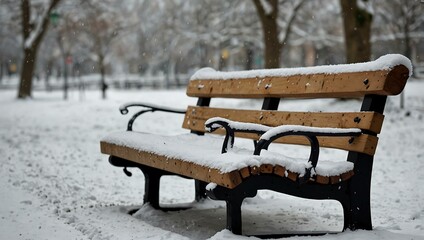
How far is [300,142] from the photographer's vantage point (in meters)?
4.50

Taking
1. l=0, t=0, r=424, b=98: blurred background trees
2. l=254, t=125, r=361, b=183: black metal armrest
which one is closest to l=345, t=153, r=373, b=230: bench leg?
l=254, t=125, r=361, b=183: black metal armrest

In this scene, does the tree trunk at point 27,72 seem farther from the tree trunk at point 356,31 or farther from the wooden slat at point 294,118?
the wooden slat at point 294,118

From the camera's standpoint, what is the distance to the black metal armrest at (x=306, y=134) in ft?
11.9

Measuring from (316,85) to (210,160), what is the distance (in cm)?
106

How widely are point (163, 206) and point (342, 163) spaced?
2.02 m

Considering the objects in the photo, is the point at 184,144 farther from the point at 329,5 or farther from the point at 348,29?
the point at 329,5

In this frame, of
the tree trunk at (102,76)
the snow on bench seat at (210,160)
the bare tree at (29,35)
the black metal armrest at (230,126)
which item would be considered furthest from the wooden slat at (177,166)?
the tree trunk at (102,76)

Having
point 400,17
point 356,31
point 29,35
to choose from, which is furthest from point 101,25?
point 356,31

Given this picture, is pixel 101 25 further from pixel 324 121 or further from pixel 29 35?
pixel 324 121

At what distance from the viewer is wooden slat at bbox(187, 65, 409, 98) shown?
12.7 ft

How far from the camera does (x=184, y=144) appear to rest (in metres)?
4.86

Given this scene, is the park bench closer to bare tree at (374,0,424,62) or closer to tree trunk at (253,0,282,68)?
tree trunk at (253,0,282,68)

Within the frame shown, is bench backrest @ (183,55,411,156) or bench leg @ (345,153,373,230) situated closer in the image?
bench backrest @ (183,55,411,156)

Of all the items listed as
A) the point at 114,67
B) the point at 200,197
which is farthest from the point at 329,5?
the point at 114,67
